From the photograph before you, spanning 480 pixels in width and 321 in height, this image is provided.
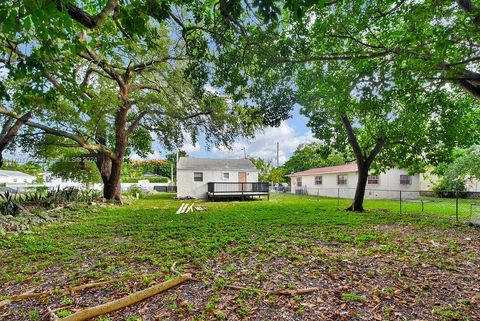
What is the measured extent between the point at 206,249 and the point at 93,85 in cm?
1250

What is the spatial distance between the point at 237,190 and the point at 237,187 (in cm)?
36

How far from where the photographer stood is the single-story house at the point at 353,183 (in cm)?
2042

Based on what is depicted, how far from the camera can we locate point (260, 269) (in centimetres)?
402

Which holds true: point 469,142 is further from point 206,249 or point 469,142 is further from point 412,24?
point 206,249

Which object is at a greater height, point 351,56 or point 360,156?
point 351,56

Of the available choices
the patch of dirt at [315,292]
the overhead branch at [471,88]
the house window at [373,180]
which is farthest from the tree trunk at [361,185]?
the house window at [373,180]

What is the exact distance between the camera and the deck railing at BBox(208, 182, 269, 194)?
19344mm

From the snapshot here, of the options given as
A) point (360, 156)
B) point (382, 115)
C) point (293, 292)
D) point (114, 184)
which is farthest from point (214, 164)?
point (293, 292)

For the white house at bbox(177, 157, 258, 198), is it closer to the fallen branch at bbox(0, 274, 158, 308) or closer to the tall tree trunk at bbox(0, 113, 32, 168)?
the tall tree trunk at bbox(0, 113, 32, 168)

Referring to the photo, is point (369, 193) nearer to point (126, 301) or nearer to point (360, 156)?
point (360, 156)

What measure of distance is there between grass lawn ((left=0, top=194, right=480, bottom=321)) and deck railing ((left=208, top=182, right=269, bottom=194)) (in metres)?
12.0

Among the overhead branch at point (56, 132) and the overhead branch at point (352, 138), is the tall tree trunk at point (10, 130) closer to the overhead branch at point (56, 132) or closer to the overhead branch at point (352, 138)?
the overhead branch at point (56, 132)

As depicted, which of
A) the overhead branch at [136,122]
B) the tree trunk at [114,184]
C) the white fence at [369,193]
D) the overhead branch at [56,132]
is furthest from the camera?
the white fence at [369,193]

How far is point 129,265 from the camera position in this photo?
4.28 metres
